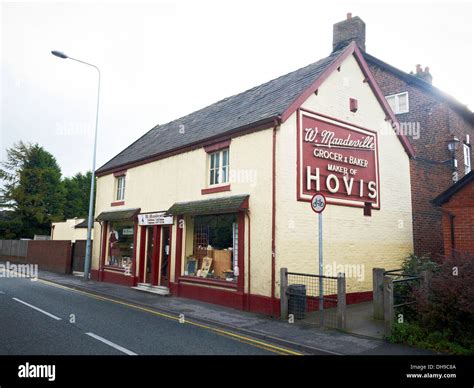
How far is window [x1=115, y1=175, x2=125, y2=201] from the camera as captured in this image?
62.1ft

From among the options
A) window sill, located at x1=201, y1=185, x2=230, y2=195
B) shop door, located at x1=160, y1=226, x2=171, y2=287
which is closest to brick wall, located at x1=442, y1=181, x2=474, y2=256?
window sill, located at x1=201, y1=185, x2=230, y2=195

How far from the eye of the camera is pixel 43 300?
41.1 ft

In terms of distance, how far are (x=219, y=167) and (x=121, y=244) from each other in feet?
25.6

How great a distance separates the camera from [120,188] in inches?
760

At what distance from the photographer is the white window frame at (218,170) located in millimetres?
12863

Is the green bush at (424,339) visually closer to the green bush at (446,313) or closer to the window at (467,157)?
the green bush at (446,313)

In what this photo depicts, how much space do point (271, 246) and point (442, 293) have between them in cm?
447

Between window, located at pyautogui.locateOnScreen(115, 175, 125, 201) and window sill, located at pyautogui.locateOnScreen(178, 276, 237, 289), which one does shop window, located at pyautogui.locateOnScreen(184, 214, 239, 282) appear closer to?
window sill, located at pyautogui.locateOnScreen(178, 276, 237, 289)

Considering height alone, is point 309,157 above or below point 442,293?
above

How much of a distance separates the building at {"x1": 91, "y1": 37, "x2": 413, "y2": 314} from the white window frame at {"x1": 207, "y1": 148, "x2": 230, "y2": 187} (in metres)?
0.04

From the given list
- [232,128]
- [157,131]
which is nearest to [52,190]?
[157,131]

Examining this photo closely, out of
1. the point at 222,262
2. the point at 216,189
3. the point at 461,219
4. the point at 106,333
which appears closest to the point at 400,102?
the point at 461,219
